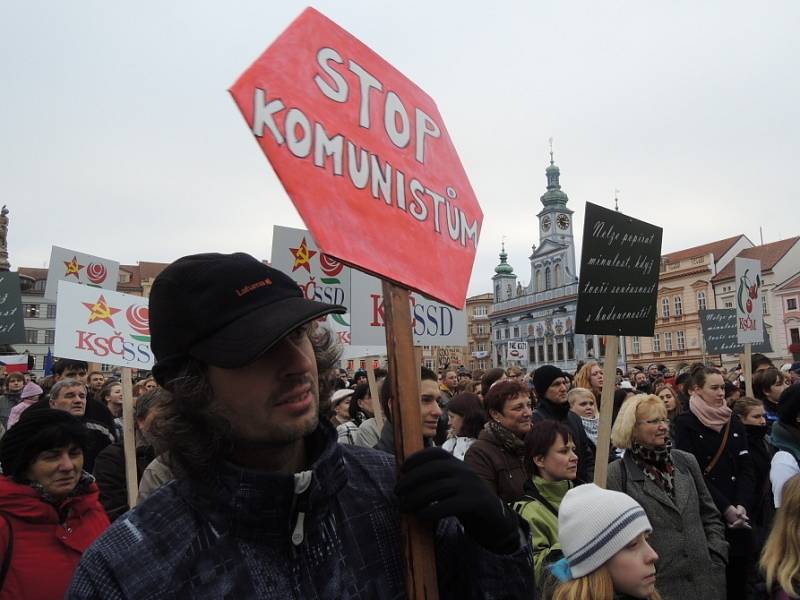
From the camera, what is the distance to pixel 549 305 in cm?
7912

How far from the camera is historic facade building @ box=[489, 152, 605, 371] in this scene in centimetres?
7556

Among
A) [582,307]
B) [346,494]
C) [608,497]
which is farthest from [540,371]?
[346,494]

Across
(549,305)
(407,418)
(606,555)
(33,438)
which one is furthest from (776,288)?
(407,418)

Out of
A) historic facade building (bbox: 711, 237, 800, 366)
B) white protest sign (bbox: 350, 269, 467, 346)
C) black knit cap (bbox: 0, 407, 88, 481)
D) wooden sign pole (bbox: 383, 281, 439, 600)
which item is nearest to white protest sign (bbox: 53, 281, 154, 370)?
white protest sign (bbox: 350, 269, 467, 346)

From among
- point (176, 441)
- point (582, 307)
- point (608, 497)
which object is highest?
point (582, 307)

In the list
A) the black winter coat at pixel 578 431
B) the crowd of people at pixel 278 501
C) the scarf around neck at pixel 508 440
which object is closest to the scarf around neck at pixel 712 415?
the black winter coat at pixel 578 431

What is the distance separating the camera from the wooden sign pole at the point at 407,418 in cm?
133

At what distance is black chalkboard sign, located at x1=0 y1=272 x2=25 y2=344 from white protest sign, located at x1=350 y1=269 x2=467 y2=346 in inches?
245

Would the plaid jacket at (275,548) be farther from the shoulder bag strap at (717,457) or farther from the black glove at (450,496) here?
the shoulder bag strap at (717,457)

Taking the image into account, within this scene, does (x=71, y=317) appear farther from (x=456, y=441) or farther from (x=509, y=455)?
(x=509, y=455)

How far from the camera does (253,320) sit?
4.28 ft

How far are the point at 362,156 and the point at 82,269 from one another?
785 centimetres

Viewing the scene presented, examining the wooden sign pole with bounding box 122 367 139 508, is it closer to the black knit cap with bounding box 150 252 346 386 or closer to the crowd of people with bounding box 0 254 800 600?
the crowd of people with bounding box 0 254 800 600

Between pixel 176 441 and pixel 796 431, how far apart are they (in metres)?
4.64
